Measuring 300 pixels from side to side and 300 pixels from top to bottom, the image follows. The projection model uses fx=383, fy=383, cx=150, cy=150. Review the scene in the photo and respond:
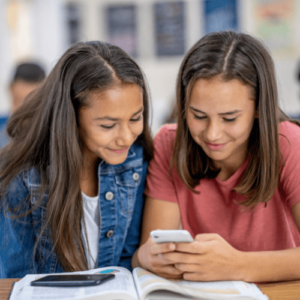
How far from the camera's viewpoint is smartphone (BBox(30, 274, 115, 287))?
81 cm

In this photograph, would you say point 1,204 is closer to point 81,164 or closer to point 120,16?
point 81,164

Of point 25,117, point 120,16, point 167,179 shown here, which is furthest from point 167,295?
point 120,16

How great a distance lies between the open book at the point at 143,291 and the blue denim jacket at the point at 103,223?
0.25 metres

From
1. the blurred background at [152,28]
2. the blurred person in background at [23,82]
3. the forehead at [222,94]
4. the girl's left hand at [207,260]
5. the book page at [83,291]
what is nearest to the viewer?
the book page at [83,291]

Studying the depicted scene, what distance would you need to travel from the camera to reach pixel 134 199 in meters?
1.25

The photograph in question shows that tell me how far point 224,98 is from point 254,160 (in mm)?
230

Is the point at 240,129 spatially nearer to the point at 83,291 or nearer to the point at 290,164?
the point at 290,164

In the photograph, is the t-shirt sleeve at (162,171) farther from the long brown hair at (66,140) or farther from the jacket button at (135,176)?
the long brown hair at (66,140)

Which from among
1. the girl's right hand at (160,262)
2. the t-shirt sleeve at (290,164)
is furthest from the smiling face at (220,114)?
the girl's right hand at (160,262)

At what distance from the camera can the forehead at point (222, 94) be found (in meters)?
1.01

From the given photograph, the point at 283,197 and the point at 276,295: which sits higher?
the point at 283,197

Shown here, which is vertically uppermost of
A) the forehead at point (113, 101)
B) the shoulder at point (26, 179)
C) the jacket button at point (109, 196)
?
the forehead at point (113, 101)

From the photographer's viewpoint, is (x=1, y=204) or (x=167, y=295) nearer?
(x=167, y=295)

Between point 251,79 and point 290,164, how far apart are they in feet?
0.85
